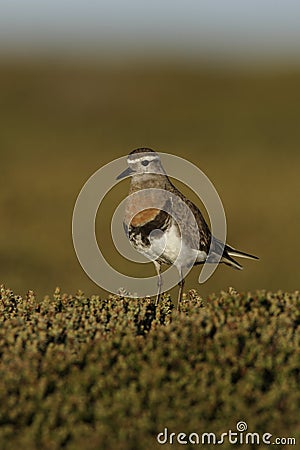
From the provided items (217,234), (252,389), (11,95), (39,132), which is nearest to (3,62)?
(11,95)

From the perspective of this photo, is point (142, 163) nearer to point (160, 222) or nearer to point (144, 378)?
point (160, 222)

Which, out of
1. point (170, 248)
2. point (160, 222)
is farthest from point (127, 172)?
point (170, 248)

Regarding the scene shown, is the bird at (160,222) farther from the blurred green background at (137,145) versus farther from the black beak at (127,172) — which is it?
the blurred green background at (137,145)

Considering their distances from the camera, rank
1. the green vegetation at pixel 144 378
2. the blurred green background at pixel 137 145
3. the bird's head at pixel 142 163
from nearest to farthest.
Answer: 1. the green vegetation at pixel 144 378
2. the bird's head at pixel 142 163
3. the blurred green background at pixel 137 145

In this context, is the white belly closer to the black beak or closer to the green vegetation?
the black beak

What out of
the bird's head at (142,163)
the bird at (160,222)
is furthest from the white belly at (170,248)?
the bird's head at (142,163)

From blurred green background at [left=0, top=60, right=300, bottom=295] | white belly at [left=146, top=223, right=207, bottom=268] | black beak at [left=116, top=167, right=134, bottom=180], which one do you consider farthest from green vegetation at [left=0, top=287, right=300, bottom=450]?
blurred green background at [left=0, top=60, right=300, bottom=295]

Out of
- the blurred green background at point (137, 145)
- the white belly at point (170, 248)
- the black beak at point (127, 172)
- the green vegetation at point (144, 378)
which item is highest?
the blurred green background at point (137, 145)
